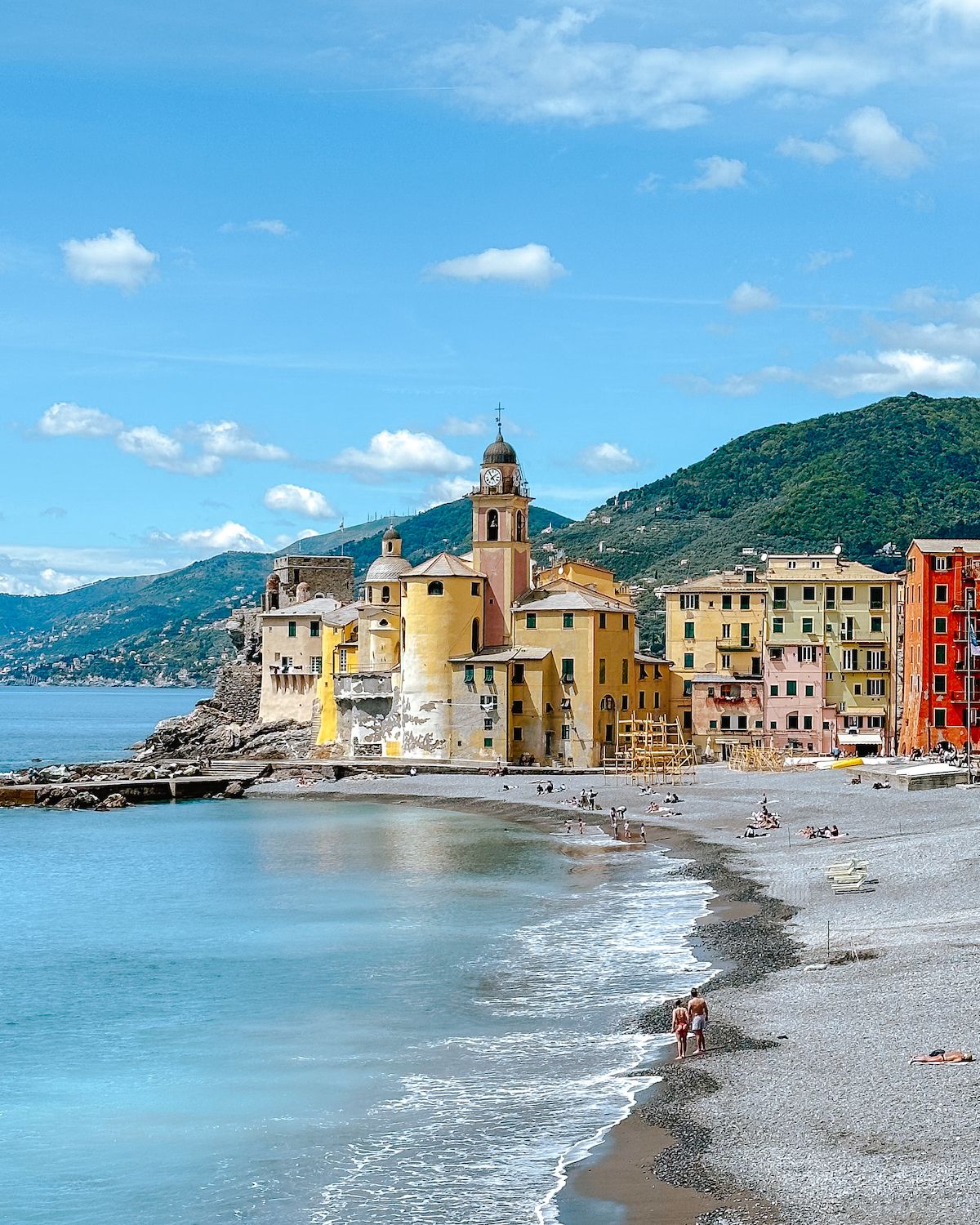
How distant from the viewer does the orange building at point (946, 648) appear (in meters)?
77.1

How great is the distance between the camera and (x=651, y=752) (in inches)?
3214

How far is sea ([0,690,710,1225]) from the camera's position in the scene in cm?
2170

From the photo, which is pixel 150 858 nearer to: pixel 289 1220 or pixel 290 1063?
pixel 290 1063

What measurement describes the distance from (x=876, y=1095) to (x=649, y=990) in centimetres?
1057

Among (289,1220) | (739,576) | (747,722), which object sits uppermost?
(739,576)

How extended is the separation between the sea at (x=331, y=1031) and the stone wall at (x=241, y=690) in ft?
196

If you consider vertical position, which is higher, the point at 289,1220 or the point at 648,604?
the point at 648,604

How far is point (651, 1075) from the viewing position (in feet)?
83.5

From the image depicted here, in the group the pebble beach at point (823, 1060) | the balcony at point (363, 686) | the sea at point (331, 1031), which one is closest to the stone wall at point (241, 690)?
the balcony at point (363, 686)

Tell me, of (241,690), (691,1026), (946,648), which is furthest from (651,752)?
(691,1026)

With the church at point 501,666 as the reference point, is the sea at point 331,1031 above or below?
below

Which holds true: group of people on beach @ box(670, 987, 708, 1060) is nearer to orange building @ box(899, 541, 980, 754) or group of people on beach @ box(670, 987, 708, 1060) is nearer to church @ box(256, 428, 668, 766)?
orange building @ box(899, 541, 980, 754)

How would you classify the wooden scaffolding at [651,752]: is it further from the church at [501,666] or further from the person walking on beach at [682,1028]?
the person walking on beach at [682,1028]

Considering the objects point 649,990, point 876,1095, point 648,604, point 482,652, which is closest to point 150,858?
point 482,652
